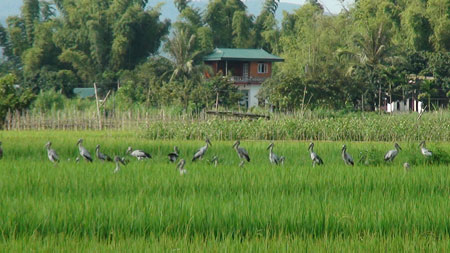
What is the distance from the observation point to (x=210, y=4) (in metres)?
55.2

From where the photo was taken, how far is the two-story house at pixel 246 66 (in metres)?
45.8

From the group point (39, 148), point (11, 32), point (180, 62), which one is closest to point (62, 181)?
point (39, 148)

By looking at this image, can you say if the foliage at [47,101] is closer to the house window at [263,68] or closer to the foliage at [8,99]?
the foliage at [8,99]

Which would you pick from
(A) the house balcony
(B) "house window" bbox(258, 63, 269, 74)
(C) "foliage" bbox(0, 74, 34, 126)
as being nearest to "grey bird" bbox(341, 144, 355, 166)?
(C) "foliage" bbox(0, 74, 34, 126)

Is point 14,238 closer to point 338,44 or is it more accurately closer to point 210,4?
point 338,44

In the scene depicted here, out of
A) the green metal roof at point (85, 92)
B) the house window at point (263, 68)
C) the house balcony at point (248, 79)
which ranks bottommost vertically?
the green metal roof at point (85, 92)

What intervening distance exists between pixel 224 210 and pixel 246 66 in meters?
41.0

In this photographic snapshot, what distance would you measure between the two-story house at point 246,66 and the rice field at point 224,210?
35742mm

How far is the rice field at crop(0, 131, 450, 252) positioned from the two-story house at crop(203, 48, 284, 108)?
35742 mm

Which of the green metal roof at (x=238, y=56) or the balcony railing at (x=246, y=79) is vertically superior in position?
the green metal roof at (x=238, y=56)

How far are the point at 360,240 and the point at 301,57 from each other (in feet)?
139

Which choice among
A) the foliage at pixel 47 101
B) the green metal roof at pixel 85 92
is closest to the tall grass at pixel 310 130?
the foliage at pixel 47 101

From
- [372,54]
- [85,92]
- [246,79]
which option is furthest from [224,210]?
[246,79]

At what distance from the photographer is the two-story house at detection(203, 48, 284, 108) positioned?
45.8 metres
